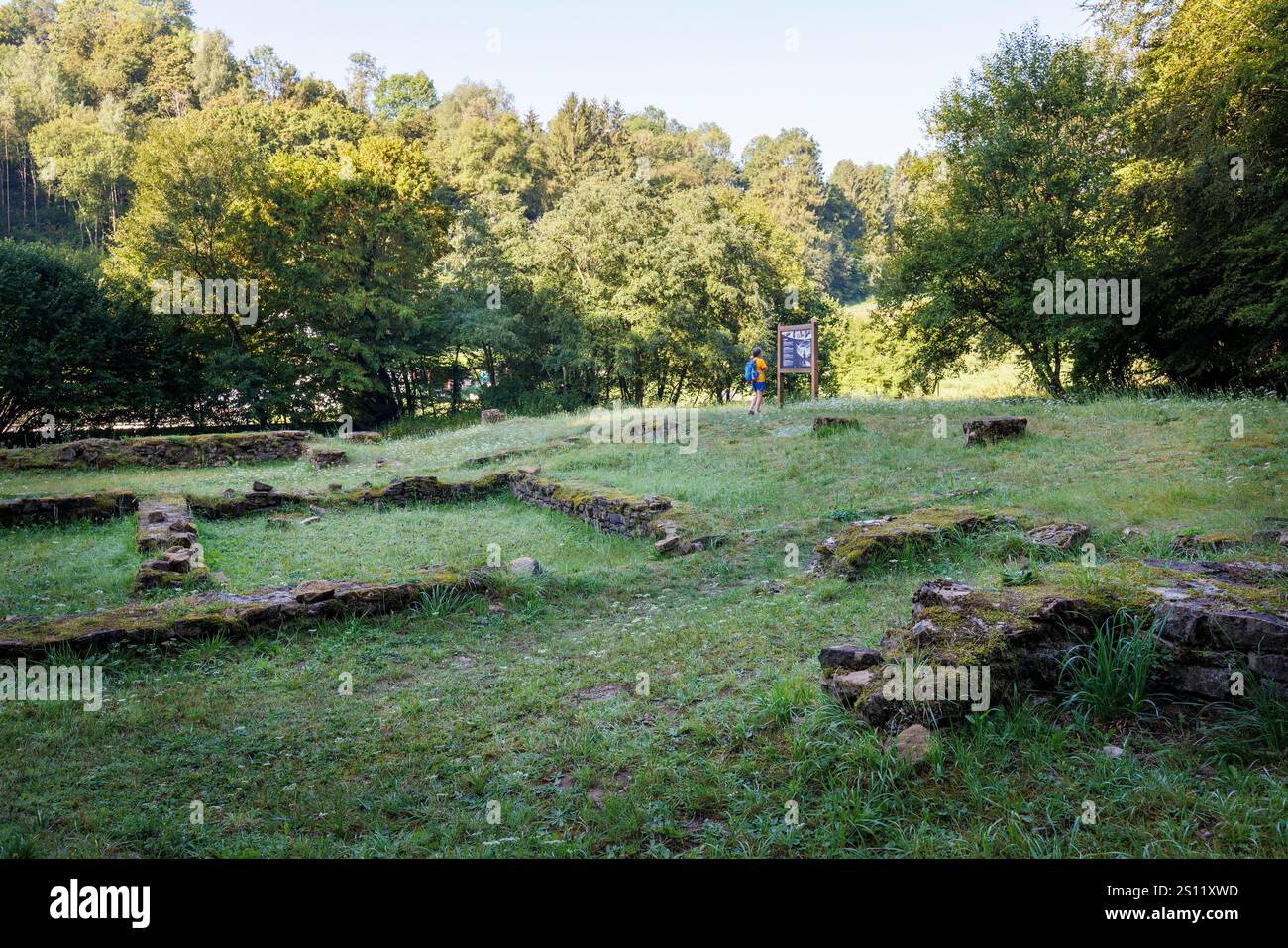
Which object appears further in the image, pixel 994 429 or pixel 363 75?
pixel 363 75

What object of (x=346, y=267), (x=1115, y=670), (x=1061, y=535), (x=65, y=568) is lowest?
(x=65, y=568)

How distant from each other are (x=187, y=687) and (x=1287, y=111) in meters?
20.7

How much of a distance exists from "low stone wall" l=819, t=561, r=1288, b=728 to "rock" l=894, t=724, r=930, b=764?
155mm

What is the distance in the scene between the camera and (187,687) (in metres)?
5.25

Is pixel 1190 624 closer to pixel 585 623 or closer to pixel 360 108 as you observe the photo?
pixel 585 623

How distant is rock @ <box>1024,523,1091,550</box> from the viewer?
22.4 feet

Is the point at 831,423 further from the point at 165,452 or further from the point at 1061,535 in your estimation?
the point at 165,452

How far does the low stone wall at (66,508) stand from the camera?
12.1 m

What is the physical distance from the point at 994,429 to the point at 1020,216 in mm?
11390

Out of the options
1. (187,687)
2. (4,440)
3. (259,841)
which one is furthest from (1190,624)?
(4,440)

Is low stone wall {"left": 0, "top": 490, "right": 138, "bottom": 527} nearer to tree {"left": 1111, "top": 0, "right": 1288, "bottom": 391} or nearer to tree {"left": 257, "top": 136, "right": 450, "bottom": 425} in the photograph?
tree {"left": 257, "top": 136, "right": 450, "bottom": 425}

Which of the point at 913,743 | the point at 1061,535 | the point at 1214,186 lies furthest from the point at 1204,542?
the point at 1214,186

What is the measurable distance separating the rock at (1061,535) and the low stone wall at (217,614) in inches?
211

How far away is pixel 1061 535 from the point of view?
6938 mm
